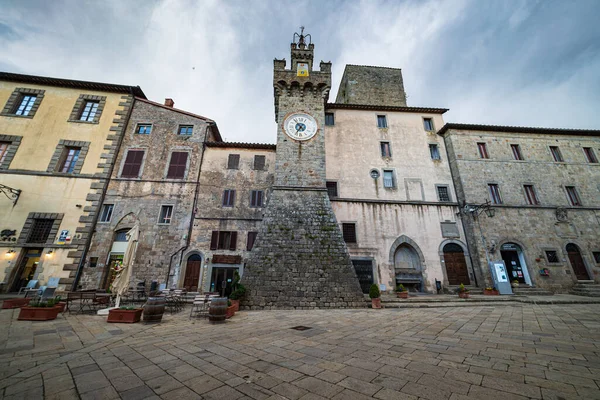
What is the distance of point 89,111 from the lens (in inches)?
622

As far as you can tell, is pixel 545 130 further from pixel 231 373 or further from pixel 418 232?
pixel 231 373

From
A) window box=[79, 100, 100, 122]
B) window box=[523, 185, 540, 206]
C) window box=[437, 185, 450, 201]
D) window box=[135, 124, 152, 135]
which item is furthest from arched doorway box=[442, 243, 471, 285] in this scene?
window box=[79, 100, 100, 122]

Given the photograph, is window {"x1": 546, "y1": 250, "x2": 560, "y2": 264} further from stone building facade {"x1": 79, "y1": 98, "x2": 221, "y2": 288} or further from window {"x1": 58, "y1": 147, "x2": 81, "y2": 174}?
window {"x1": 58, "y1": 147, "x2": 81, "y2": 174}

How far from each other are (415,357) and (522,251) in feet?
53.9

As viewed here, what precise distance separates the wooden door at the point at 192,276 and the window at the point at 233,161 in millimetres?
6881

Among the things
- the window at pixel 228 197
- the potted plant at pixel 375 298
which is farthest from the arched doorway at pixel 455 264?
the window at pixel 228 197

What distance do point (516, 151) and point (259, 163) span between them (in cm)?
2003

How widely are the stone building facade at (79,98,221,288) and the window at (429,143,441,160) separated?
680 inches

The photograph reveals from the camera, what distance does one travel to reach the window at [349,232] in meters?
14.8

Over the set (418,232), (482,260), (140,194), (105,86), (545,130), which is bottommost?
(482,260)

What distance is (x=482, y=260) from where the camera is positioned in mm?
14062

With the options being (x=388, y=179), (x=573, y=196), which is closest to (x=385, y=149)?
(x=388, y=179)

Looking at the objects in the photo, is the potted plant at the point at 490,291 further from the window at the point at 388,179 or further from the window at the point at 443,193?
the window at the point at 388,179

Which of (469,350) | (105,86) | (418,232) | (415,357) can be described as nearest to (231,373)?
(415,357)
